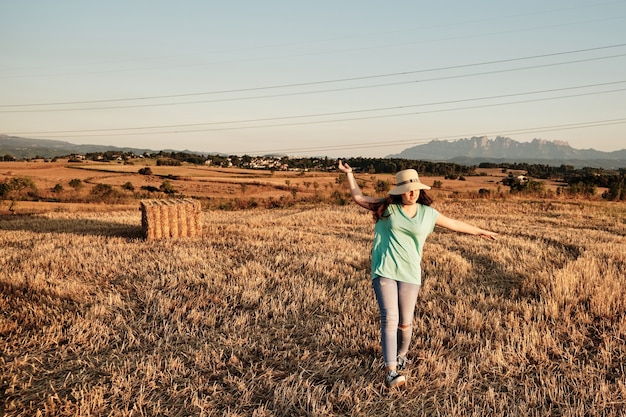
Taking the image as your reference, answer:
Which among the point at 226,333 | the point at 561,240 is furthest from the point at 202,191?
the point at 226,333

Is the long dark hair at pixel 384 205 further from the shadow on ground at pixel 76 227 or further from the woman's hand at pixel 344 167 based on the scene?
the shadow on ground at pixel 76 227

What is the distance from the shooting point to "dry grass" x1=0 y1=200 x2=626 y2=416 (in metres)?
4.28

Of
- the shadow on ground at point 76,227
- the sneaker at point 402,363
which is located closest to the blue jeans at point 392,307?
the sneaker at point 402,363

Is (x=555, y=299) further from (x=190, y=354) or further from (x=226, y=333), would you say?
(x=190, y=354)

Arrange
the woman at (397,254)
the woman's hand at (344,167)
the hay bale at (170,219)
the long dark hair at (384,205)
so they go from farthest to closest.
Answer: the hay bale at (170,219), the woman's hand at (344,167), the long dark hair at (384,205), the woman at (397,254)

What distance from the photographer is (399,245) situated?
4445 mm

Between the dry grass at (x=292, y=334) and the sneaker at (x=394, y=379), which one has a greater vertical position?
the sneaker at (x=394, y=379)

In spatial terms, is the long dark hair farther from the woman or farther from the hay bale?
the hay bale

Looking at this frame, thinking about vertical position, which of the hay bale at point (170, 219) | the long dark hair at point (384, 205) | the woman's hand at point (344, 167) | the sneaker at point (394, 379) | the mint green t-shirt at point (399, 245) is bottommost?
the sneaker at point (394, 379)

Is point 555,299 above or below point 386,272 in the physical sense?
below

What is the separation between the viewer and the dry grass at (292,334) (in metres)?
4.28

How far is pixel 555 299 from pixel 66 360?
7551 mm

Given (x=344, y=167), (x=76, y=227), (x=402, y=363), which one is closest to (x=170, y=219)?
(x=76, y=227)

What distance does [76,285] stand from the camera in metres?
7.77
